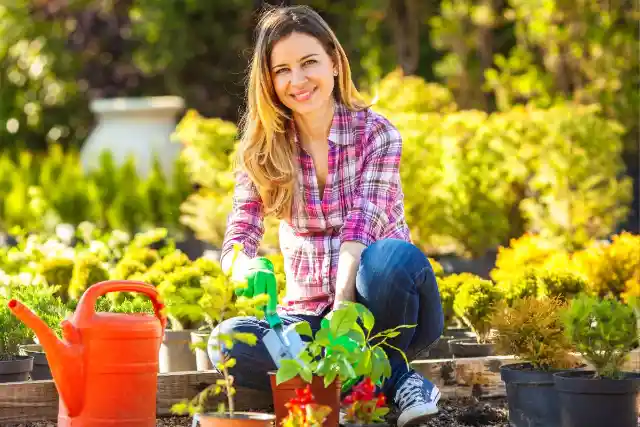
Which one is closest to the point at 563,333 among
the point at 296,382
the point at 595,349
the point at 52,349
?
the point at 595,349

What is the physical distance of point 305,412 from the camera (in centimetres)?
223

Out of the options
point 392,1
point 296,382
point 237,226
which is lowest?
point 296,382

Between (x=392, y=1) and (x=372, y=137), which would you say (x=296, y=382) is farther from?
(x=392, y=1)

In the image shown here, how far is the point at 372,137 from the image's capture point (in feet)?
9.93

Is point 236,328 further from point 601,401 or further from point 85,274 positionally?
point 85,274

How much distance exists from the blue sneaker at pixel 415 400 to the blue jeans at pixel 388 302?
40 mm

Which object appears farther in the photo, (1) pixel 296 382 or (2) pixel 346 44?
(2) pixel 346 44

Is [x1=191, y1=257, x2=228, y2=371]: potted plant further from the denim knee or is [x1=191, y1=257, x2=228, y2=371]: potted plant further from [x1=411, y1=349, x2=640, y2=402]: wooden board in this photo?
[x1=411, y1=349, x2=640, y2=402]: wooden board

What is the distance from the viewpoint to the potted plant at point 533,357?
270cm

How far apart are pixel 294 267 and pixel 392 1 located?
6264 millimetres

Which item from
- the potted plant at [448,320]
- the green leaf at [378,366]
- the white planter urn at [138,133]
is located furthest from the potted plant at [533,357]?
the white planter urn at [138,133]

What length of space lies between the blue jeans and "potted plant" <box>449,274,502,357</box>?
61 cm

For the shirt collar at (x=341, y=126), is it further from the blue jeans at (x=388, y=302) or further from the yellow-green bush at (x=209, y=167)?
the yellow-green bush at (x=209, y=167)

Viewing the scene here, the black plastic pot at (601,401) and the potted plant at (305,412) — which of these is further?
the black plastic pot at (601,401)
